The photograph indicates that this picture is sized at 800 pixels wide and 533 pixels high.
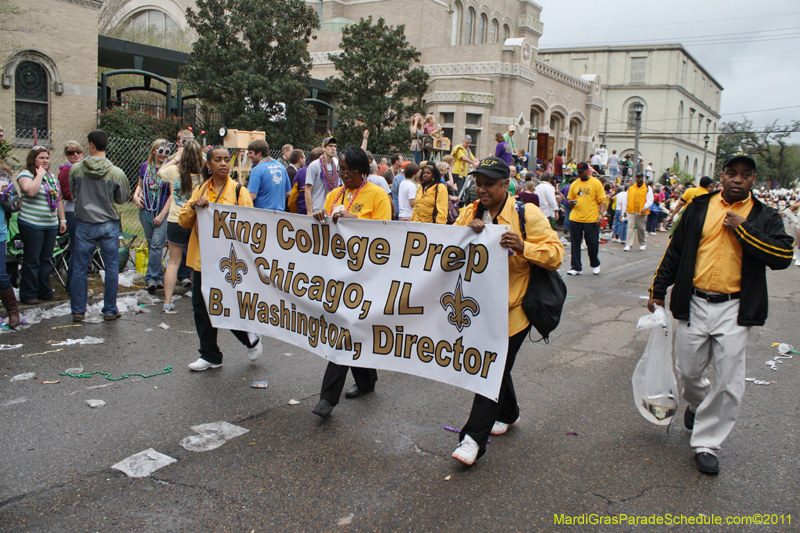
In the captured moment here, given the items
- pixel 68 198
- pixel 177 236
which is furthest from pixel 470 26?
pixel 177 236

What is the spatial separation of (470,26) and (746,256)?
4086cm

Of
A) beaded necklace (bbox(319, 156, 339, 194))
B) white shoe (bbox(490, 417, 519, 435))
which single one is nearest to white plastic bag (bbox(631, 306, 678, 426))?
white shoe (bbox(490, 417, 519, 435))

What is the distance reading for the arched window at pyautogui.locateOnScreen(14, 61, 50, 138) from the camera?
19.1 metres

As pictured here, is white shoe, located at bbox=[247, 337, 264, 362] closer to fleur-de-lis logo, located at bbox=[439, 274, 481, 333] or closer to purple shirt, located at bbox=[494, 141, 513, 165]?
fleur-de-lis logo, located at bbox=[439, 274, 481, 333]

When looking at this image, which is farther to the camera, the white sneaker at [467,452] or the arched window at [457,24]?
the arched window at [457,24]

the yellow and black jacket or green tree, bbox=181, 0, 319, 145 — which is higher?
green tree, bbox=181, 0, 319, 145

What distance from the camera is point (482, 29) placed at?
42781 millimetres

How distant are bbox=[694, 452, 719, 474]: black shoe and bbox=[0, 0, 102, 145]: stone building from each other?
20.4m

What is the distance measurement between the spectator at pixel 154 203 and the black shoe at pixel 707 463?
698cm

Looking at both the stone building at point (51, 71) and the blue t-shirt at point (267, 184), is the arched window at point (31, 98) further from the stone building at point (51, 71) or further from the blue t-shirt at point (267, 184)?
the blue t-shirt at point (267, 184)

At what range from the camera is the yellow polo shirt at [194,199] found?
541cm

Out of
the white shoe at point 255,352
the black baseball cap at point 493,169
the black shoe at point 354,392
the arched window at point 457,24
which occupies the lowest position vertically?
the black shoe at point 354,392

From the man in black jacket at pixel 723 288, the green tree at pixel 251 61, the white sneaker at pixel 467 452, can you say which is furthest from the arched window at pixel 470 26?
the white sneaker at pixel 467 452

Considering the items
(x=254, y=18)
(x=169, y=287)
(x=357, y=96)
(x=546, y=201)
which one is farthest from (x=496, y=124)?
(x=169, y=287)
